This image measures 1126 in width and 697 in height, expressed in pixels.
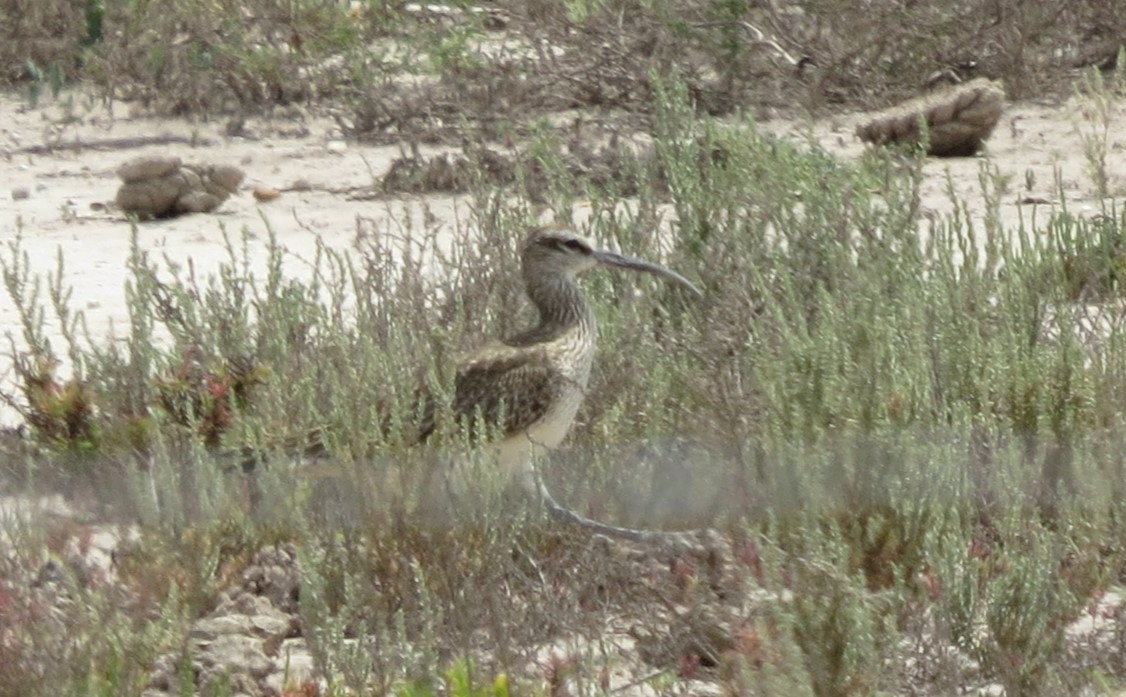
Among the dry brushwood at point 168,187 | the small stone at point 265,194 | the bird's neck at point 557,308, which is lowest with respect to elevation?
the small stone at point 265,194

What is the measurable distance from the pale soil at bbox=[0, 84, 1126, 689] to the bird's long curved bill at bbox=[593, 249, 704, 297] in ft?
7.18

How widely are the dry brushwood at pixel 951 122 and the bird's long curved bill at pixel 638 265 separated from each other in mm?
3827

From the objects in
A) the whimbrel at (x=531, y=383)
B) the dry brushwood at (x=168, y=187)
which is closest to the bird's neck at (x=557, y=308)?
the whimbrel at (x=531, y=383)

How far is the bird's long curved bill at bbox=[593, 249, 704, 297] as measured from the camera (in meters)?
6.36

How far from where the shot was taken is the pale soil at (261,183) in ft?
29.7

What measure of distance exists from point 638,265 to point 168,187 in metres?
3.96

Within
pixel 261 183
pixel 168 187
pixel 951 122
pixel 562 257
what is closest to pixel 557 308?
pixel 562 257

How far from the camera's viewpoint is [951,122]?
10141 millimetres

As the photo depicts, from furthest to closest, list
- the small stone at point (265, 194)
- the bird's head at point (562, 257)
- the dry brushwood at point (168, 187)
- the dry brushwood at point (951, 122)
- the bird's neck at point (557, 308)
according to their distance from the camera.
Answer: the small stone at point (265, 194), the dry brushwood at point (951, 122), the dry brushwood at point (168, 187), the bird's head at point (562, 257), the bird's neck at point (557, 308)

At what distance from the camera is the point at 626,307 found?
6.75m

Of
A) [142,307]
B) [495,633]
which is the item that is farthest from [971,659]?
[142,307]

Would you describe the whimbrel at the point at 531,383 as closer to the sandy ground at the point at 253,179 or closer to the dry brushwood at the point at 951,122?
the sandy ground at the point at 253,179

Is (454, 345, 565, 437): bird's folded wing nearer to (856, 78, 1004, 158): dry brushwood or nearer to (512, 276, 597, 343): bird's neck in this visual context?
(512, 276, 597, 343): bird's neck

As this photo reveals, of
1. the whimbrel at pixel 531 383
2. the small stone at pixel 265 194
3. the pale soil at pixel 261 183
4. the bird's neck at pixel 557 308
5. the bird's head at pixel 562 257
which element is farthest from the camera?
the small stone at pixel 265 194
